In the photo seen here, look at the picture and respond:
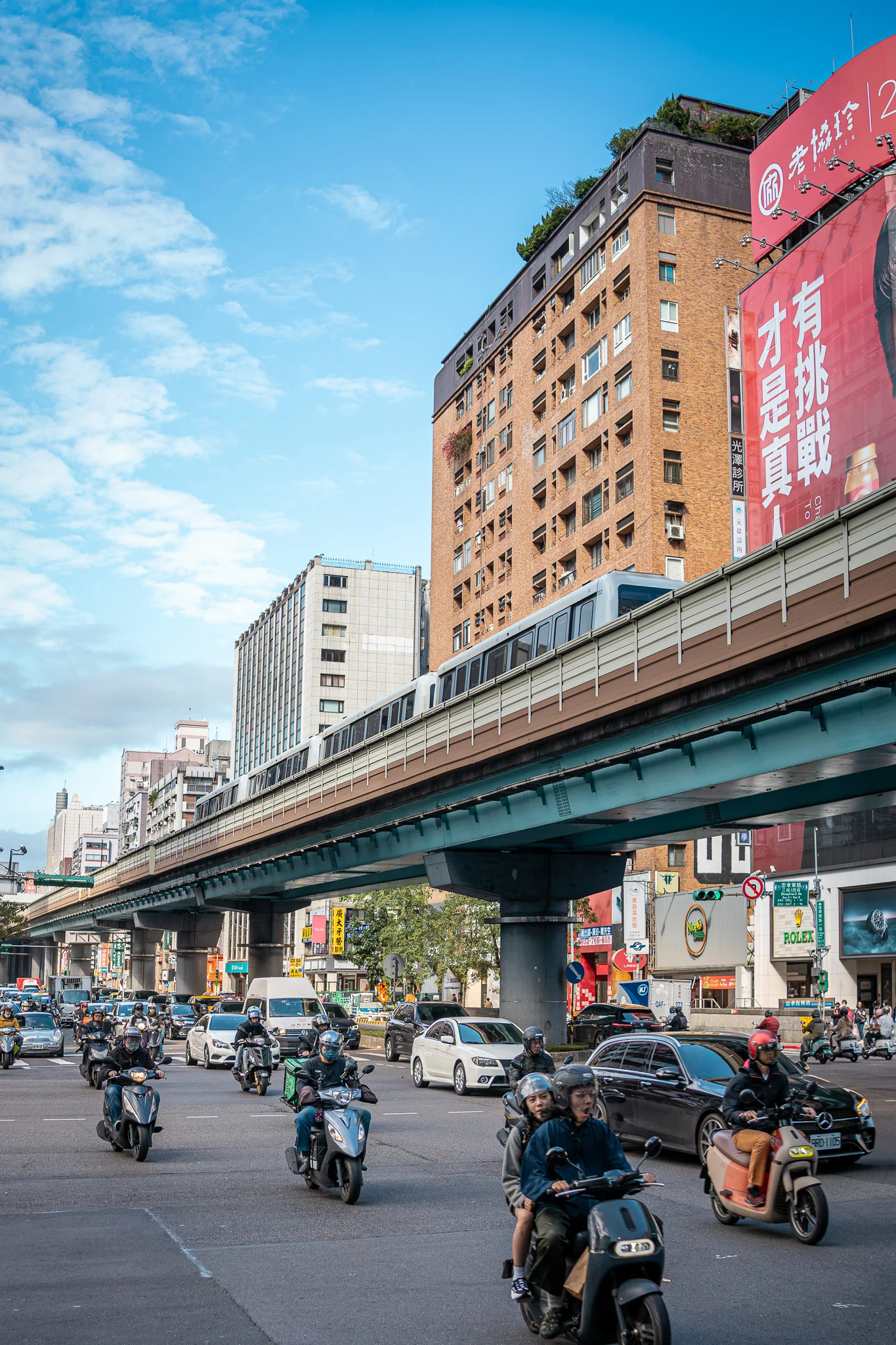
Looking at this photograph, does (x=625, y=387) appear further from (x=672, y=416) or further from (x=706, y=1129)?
(x=706, y=1129)

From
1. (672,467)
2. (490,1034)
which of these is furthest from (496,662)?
(672,467)

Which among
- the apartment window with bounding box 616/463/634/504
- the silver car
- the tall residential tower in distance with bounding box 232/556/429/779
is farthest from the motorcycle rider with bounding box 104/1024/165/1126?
the tall residential tower in distance with bounding box 232/556/429/779

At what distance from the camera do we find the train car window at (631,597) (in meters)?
27.0

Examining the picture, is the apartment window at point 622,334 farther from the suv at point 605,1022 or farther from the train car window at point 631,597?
the train car window at point 631,597

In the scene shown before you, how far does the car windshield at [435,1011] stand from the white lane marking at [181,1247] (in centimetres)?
2614

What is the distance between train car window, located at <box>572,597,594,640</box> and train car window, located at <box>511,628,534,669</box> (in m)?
2.27

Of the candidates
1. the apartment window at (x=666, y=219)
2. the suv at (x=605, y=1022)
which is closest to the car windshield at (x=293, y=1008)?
the suv at (x=605, y=1022)

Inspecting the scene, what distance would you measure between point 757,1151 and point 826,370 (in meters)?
41.5

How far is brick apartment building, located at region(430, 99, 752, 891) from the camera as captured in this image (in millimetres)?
62219

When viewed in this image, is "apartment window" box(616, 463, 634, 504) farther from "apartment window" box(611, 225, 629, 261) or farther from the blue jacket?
the blue jacket

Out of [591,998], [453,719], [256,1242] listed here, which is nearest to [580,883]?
[453,719]

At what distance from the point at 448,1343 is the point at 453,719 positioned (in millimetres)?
23837

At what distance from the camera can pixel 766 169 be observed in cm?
5369

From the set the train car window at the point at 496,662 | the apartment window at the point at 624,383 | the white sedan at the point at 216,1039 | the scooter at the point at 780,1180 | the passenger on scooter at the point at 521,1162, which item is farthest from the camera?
the apartment window at the point at 624,383
